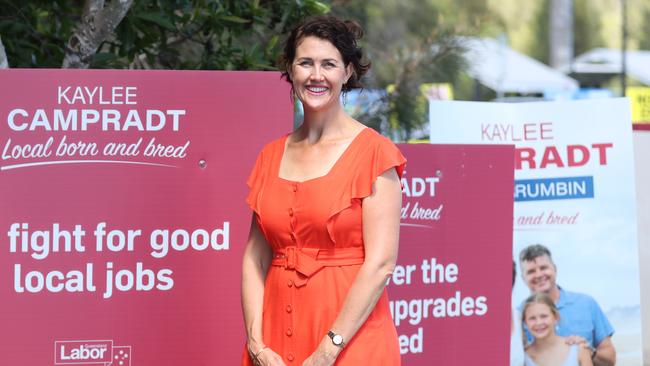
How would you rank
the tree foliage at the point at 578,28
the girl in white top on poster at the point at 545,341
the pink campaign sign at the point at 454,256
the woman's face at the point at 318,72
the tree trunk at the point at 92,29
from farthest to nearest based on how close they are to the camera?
the tree foliage at the point at 578,28, the girl in white top on poster at the point at 545,341, the tree trunk at the point at 92,29, the pink campaign sign at the point at 454,256, the woman's face at the point at 318,72

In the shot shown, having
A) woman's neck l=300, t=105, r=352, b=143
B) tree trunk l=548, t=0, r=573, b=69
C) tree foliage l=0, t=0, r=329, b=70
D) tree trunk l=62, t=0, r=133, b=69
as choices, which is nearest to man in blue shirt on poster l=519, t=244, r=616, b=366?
tree foliage l=0, t=0, r=329, b=70

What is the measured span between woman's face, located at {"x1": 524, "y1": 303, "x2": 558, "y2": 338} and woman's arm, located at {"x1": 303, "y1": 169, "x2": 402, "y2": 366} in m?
2.43

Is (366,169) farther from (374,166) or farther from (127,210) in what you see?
(127,210)

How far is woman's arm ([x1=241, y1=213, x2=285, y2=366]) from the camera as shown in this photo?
3453 millimetres

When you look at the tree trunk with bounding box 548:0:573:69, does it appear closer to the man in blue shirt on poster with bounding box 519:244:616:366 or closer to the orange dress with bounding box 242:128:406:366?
the man in blue shirt on poster with bounding box 519:244:616:366

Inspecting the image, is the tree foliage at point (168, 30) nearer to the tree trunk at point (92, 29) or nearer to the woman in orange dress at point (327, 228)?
the tree trunk at point (92, 29)

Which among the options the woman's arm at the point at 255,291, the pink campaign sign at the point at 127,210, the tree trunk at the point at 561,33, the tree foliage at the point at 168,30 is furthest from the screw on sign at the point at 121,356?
the tree trunk at the point at 561,33

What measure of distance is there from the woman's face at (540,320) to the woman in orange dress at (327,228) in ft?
7.64

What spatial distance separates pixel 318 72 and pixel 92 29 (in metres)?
1.75

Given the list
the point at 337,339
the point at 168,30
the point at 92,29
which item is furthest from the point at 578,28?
the point at 337,339

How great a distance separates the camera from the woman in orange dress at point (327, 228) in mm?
3348

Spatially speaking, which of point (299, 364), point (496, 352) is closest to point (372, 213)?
point (299, 364)

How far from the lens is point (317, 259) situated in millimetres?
3396

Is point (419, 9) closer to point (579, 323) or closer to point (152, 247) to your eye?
point (579, 323)
